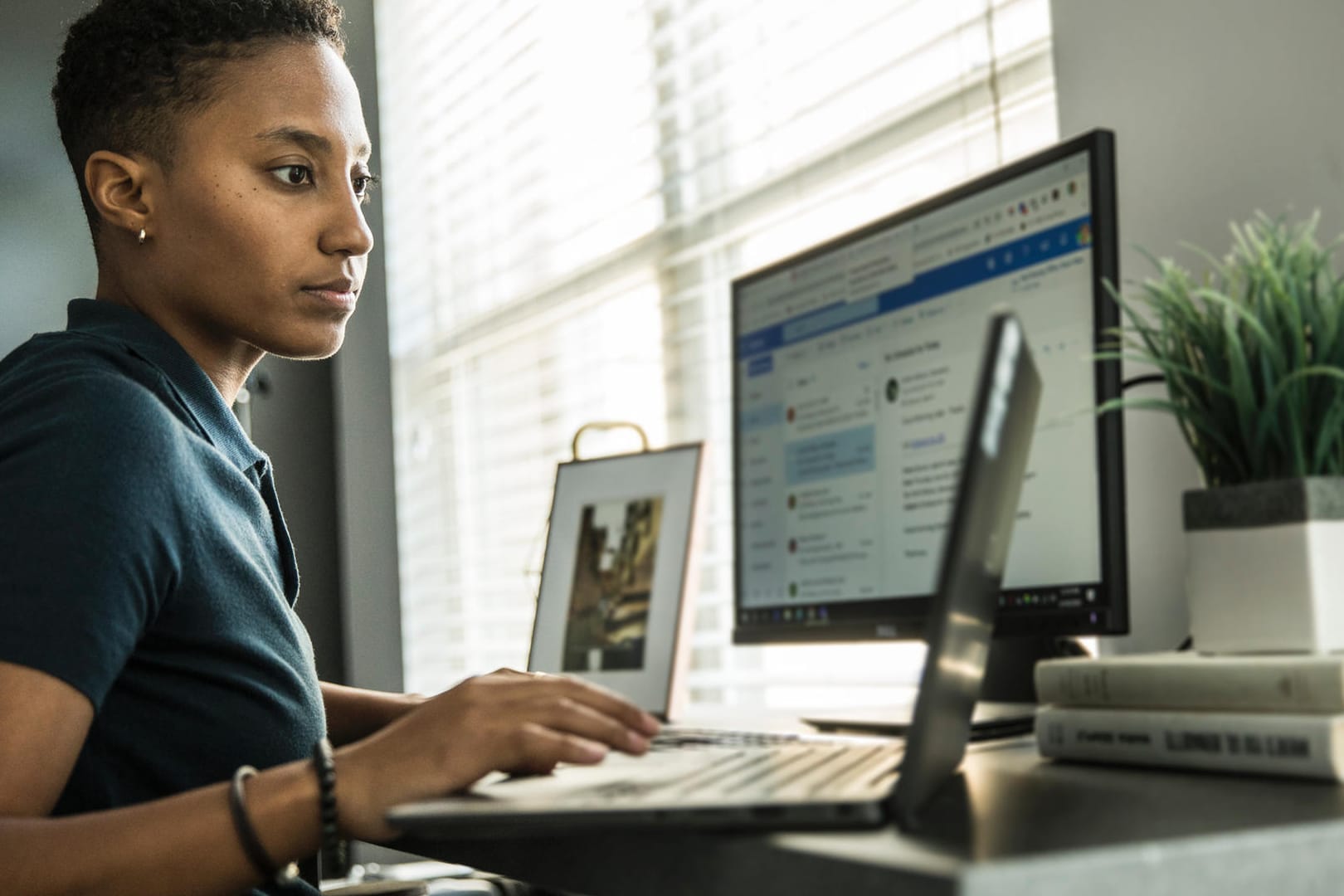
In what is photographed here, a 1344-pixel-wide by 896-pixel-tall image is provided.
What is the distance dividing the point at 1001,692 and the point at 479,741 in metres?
0.62

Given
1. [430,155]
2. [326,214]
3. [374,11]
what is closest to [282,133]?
[326,214]

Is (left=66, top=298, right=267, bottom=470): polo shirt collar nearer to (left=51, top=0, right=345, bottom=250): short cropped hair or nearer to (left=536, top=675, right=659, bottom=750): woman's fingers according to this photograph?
(left=51, top=0, right=345, bottom=250): short cropped hair

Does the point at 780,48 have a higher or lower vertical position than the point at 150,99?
higher

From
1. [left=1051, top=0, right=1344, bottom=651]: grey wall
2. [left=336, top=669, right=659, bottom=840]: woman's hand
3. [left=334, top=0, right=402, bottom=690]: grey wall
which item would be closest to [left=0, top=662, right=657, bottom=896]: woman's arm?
[left=336, top=669, right=659, bottom=840]: woman's hand

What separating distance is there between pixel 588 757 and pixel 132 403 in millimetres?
388

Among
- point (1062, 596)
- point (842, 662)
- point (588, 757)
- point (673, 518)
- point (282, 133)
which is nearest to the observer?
point (588, 757)

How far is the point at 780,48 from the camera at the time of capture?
1802mm

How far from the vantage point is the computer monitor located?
0.95 meters

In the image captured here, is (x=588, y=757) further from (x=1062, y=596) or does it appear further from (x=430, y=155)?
(x=430, y=155)

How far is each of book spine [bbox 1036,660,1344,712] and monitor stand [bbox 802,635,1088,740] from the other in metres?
0.22

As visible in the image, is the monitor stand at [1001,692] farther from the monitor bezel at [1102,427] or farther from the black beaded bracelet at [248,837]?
the black beaded bracelet at [248,837]

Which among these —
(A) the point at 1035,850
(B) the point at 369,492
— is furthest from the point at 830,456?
(B) the point at 369,492

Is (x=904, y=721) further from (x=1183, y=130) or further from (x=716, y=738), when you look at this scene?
(x=1183, y=130)

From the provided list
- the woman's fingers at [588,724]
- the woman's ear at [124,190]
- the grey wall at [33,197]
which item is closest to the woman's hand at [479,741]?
the woman's fingers at [588,724]
